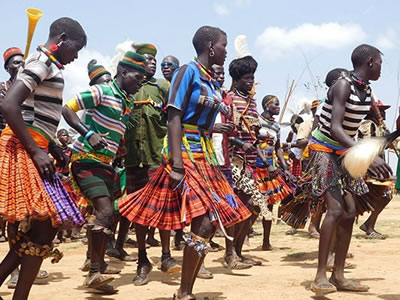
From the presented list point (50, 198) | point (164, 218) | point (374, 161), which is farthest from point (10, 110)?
point (374, 161)

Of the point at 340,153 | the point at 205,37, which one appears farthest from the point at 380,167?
the point at 205,37

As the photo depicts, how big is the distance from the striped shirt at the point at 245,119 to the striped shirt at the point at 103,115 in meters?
2.16

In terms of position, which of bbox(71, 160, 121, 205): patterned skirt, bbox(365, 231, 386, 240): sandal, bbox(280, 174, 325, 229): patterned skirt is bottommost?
bbox(365, 231, 386, 240): sandal

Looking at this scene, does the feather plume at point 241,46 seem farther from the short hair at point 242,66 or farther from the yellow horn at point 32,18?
the yellow horn at point 32,18

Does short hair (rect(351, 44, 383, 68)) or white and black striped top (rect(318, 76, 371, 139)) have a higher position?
short hair (rect(351, 44, 383, 68))

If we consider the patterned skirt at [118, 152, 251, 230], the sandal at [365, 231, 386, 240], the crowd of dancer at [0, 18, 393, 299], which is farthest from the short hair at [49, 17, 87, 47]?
the sandal at [365, 231, 386, 240]

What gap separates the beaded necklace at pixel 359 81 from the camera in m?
5.58

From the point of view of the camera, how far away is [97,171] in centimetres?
540

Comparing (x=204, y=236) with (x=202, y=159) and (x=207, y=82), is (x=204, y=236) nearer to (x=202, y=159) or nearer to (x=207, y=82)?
(x=202, y=159)

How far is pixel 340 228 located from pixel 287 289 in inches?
30.8

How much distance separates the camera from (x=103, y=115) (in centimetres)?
555

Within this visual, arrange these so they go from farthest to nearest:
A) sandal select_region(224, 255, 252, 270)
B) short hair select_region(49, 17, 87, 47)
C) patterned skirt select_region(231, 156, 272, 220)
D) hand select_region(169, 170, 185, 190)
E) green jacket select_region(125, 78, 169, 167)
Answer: patterned skirt select_region(231, 156, 272, 220) → sandal select_region(224, 255, 252, 270) → green jacket select_region(125, 78, 169, 167) → hand select_region(169, 170, 185, 190) → short hair select_region(49, 17, 87, 47)

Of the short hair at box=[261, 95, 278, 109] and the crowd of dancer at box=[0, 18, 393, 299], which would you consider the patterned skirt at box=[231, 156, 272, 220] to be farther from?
the short hair at box=[261, 95, 278, 109]

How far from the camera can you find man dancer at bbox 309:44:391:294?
213 inches
